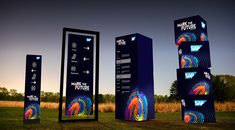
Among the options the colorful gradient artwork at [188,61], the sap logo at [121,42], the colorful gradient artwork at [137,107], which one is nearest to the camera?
the colorful gradient artwork at [188,61]

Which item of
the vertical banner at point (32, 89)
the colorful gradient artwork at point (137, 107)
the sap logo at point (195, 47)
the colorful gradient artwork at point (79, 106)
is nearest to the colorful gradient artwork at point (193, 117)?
the colorful gradient artwork at point (137, 107)

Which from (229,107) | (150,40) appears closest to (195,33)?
(150,40)

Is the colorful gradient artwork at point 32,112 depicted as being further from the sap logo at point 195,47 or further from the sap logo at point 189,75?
the sap logo at point 195,47

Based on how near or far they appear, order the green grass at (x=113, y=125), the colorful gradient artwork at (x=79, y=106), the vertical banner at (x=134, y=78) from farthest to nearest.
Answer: the vertical banner at (x=134, y=78)
the colorful gradient artwork at (x=79, y=106)
the green grass at (x=113, y=125)

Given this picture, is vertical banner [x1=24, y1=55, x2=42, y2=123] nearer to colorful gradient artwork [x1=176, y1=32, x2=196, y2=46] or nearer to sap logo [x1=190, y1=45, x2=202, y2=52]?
sap logo [x1=190, y1=45, x2=202, y2=52]

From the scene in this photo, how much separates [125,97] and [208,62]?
452 centimetres

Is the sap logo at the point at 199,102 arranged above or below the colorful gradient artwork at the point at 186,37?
below

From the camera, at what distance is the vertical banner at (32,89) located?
859cm

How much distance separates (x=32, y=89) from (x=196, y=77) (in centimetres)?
732

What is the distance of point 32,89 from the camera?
8758 millimetres

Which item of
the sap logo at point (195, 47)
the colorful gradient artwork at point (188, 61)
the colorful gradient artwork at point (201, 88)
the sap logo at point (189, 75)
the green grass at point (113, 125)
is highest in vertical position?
the sap logo at point (195, 47)

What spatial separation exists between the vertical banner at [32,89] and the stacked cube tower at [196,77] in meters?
6.63

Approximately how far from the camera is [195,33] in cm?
1070

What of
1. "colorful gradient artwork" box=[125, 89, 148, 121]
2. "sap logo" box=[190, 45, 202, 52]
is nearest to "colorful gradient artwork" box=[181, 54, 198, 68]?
"sap logo" box=[190, 45, 202, 52]
